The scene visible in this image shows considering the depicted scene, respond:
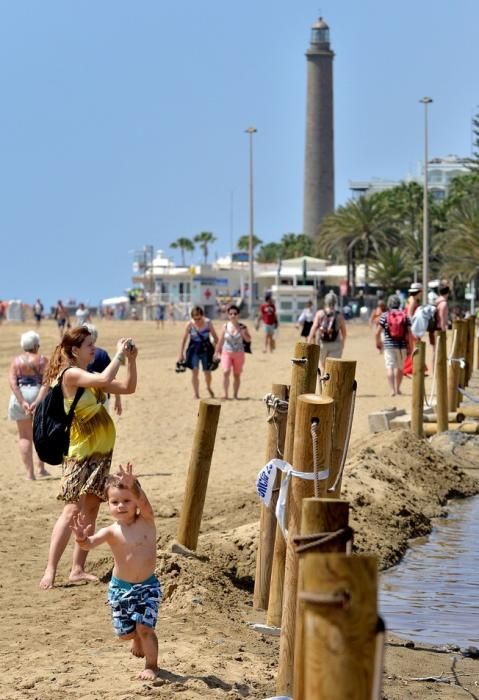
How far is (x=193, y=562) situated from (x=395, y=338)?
36.1 ft

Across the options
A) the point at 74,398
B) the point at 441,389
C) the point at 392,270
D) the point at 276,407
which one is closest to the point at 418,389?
the point at 441,389

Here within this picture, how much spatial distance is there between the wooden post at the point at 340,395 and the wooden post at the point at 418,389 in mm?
6963

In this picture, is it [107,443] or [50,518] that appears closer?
[107,443]

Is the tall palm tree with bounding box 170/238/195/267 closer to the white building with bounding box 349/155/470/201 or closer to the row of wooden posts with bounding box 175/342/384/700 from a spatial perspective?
the white building with bounding box 349/155/470/201

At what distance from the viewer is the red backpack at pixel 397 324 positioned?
18.8 m

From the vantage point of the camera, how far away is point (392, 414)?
16312 mm

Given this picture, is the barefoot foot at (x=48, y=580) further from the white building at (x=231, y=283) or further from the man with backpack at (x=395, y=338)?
the white building at (x=231, y=283)

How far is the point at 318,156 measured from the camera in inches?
5527

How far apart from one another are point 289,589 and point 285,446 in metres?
1.67

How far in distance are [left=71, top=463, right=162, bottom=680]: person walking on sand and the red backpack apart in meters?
12.9

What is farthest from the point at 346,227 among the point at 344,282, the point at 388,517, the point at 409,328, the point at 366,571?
the point at 366,571

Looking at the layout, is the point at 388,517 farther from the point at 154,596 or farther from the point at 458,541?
the point at 154,596

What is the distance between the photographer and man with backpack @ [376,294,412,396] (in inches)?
743

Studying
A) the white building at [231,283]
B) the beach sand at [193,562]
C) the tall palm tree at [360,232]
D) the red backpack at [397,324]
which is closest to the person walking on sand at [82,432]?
the beach sand at [193,562]
